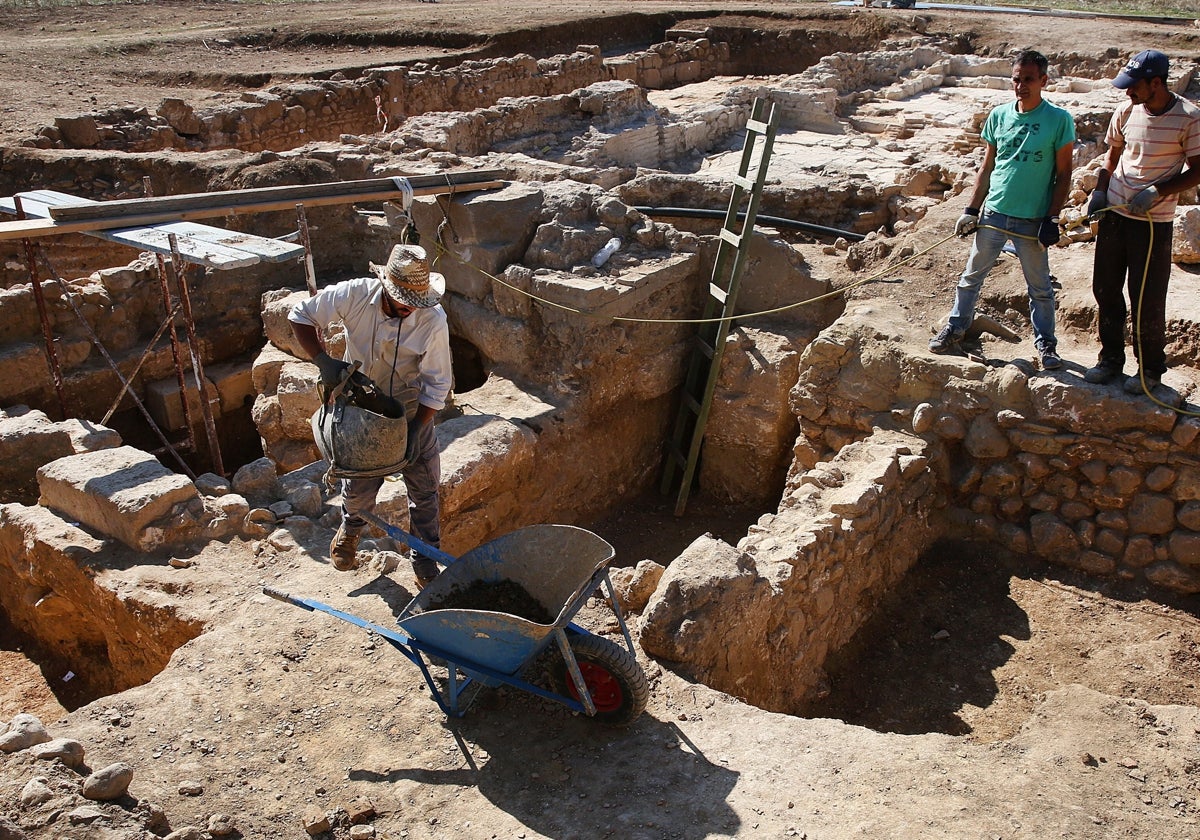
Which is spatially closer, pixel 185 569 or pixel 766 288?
pixel 185 569

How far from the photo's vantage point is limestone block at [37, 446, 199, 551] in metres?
5.21

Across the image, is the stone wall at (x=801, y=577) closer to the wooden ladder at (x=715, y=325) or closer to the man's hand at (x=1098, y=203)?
the wooden ladder at (x=715, y=325)

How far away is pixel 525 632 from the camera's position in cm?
374

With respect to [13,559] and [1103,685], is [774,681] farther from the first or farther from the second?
[13,559]

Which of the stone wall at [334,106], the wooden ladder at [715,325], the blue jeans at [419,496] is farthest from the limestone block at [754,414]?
the stone wall at [334,106]

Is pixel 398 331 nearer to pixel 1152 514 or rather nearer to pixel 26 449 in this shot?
pixel 26 449

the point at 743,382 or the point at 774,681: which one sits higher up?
the point at 743,382

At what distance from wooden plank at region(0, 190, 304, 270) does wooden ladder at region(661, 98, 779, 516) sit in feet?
10.1

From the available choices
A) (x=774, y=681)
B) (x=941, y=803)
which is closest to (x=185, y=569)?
(x=774, y=681)

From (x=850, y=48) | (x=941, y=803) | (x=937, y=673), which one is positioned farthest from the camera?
(x=850, y=48)

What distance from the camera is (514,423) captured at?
6734mm

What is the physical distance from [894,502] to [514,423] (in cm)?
254

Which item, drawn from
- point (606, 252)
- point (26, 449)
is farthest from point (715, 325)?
point (26, 449)

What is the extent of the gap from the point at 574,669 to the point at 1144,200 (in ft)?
12.6
